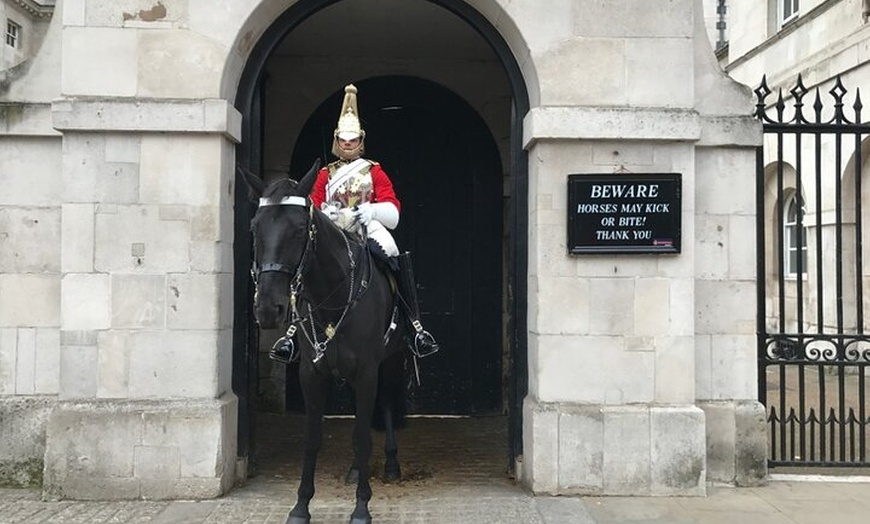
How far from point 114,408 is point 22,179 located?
214 centimetres

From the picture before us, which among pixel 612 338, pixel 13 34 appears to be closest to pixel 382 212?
pixel 612 338

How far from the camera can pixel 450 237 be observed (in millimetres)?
9430

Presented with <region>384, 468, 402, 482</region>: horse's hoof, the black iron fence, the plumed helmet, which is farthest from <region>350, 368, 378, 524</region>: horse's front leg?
the black iron fence

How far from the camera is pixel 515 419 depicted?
251 inches

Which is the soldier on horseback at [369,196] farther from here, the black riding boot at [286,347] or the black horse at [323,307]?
the black riding boot at [286,347]

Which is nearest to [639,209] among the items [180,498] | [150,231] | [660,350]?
[660,350]

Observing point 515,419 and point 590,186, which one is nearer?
point 590,186

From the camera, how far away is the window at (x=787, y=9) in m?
17.8

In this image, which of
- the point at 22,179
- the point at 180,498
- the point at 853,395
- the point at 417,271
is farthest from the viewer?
the point at 853,395

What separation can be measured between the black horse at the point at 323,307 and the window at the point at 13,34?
31765 mm

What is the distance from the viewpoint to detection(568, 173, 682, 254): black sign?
588 centimetres

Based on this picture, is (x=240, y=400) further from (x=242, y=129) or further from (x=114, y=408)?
(x=242, y=129)

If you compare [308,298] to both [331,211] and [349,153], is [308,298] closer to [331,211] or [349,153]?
[331,211]

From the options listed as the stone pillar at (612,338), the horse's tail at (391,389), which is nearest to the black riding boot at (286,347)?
the horse's tail at (391,389)
